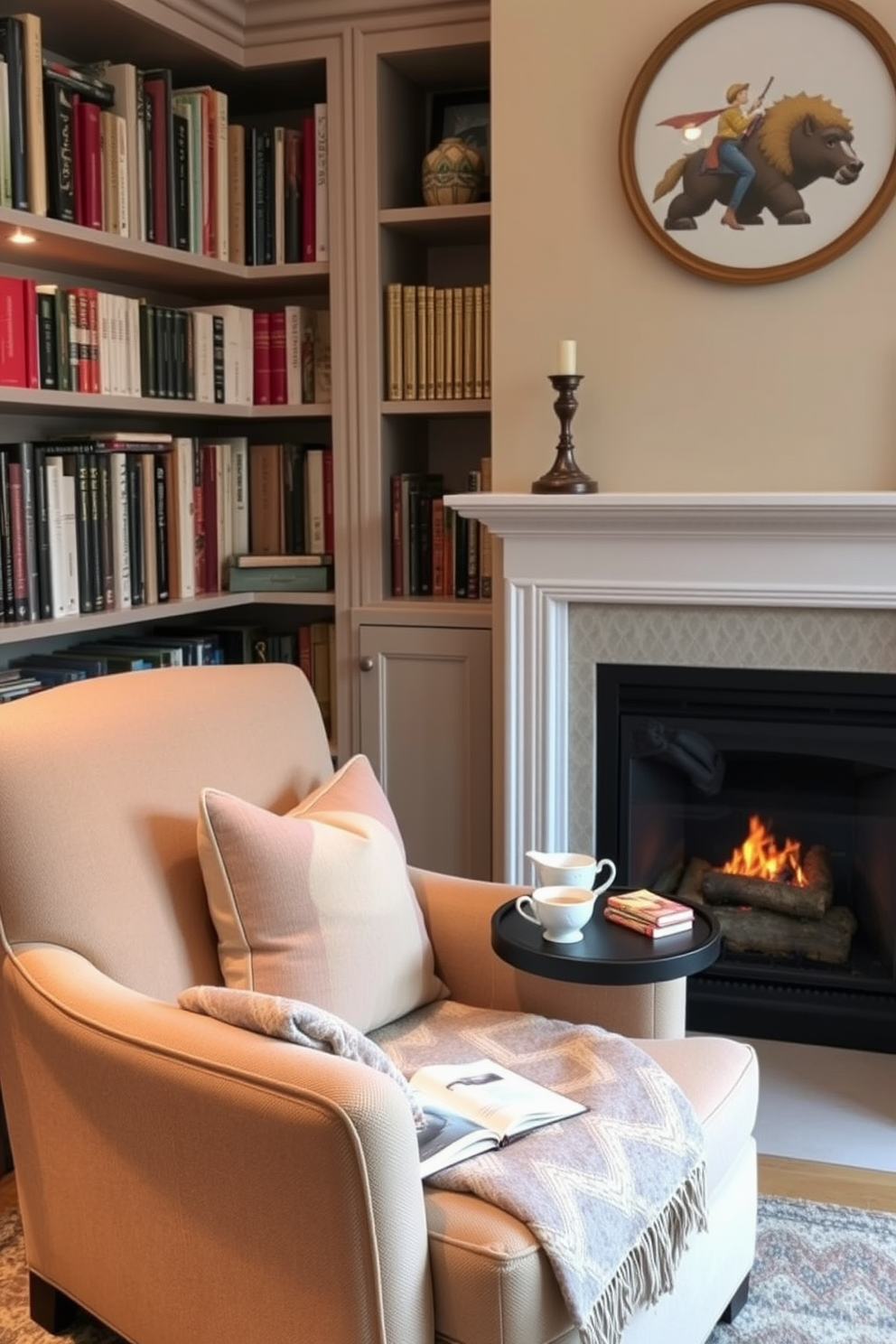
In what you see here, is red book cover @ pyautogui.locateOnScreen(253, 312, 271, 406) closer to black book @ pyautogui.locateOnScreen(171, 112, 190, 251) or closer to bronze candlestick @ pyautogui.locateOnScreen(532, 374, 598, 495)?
black book @ pyautogui.locateOnScreen(171, 112, 190, 251)

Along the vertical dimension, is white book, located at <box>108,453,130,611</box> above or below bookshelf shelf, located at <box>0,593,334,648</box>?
above

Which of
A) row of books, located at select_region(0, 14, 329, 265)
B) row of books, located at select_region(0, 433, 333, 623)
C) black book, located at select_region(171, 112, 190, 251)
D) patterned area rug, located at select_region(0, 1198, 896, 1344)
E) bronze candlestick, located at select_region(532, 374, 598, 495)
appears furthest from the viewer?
black book, located at select_region(171, 112, 190, 251)

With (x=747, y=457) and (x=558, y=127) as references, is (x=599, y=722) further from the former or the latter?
(x=558, y=127)

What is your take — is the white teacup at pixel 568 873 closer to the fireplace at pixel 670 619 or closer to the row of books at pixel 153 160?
the fireplace at pixel 670 619

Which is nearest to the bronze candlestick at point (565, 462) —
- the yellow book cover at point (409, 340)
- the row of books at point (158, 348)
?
the yellow book cover at point (409, 340)

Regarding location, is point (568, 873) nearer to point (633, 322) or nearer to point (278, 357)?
point (633, 322)

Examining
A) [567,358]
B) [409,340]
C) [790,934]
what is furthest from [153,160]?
[790,934]

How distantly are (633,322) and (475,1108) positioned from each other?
1625mm

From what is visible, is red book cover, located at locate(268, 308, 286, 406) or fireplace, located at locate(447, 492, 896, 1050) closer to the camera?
fireplace, located at locate(447, 492, 896, 1050)

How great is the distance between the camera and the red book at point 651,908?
1948 mm

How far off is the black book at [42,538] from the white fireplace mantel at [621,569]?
0.79 metres

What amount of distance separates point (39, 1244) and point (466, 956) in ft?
2.44

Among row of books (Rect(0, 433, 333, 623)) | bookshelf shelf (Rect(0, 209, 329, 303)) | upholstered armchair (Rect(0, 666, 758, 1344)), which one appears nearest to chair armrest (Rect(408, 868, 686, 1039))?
upholstered armchair (Rect(0, 666, 758, 1344))

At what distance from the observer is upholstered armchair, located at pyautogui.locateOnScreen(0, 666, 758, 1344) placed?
1396 mm
